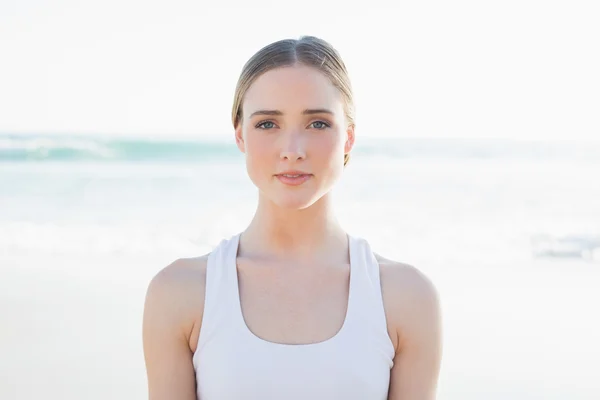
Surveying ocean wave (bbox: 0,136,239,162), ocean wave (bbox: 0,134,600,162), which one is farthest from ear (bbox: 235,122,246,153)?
ocean wave (bbox: 0,136,239,162)

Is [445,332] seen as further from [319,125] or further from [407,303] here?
[319,125]

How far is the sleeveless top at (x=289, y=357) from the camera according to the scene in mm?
2049

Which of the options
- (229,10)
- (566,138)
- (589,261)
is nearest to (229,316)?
(589,261)

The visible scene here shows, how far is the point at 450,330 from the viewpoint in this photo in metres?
5.44

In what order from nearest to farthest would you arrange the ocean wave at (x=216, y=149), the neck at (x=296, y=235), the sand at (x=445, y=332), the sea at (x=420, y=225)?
the neck at (x=296, y=235) → the sand at (x=445, y=332) → the sea at (x=420, y=225) → the ocean wave at (x=216, y=149)

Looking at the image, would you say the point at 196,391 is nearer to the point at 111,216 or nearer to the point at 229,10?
the point at 111,216

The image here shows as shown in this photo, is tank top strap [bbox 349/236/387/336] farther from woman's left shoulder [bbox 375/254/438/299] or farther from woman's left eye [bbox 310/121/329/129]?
woman's left eye [bbox 310/121/329/129]

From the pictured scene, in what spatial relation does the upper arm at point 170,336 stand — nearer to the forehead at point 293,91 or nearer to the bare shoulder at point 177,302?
the bare shoulder at point 177,302

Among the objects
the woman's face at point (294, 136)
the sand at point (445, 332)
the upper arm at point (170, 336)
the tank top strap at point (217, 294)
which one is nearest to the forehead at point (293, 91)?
the woman's face at point (294, 136)

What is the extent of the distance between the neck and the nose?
21cm

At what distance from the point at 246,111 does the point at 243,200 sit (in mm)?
10443

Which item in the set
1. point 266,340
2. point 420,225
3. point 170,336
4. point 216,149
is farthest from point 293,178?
point 216,149

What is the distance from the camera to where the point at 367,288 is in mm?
2188

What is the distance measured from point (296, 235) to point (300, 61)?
50 centimetres
